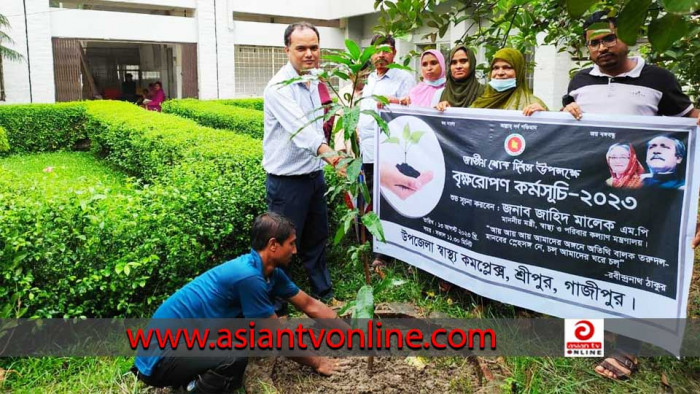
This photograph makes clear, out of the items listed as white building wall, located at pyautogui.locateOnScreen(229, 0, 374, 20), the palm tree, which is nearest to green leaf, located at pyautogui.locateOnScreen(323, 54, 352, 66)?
the palm tree

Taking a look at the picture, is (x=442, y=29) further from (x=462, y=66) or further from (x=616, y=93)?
(x=616, y=93)

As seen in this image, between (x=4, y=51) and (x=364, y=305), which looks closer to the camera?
(x=364, y=305)

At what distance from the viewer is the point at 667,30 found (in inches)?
51.4

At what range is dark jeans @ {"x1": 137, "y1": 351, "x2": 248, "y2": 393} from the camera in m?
2.42

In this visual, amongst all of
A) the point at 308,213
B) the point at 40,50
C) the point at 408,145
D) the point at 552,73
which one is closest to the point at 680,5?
the point at 408,145

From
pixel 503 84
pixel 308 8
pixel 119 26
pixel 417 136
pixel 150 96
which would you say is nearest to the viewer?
pixel 503 84

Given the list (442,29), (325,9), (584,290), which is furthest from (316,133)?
(325,9)

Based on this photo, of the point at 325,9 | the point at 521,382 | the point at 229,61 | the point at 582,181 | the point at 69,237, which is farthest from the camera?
the point at 325,9

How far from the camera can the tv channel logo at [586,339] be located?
273cm

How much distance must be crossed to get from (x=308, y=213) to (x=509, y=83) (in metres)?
1.46

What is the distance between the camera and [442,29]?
383 centimetres

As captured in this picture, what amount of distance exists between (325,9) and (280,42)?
231 centimetres

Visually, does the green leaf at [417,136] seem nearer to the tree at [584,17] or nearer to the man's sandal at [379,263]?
the tree at [584,17]

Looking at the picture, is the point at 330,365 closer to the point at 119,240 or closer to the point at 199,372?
the point at 199,372
